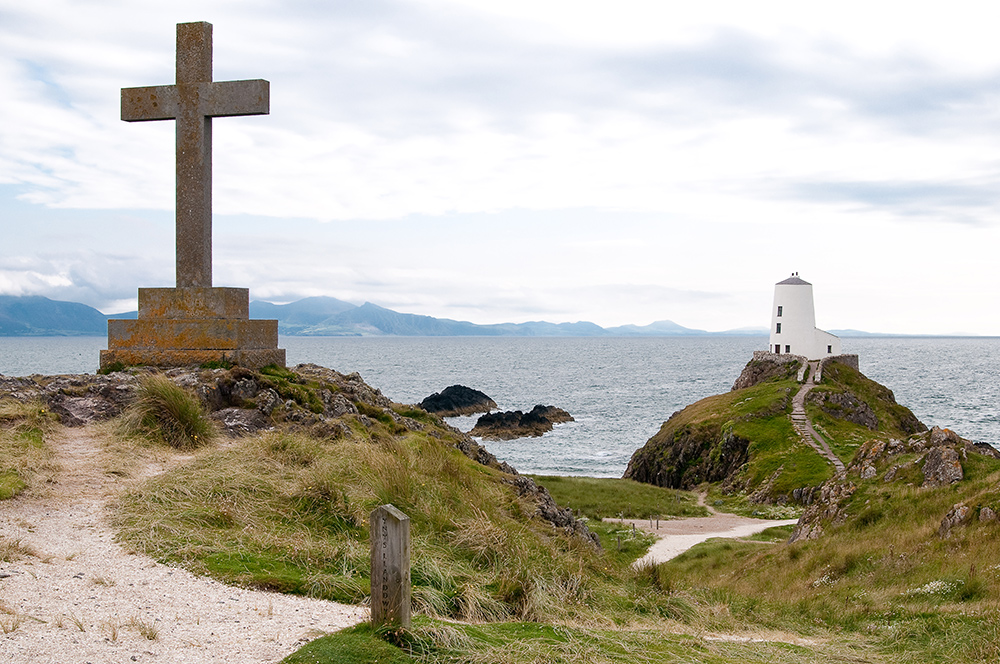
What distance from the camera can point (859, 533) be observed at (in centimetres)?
1694

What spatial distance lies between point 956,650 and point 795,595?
5.23 meters

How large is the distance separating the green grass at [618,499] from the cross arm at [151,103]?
24.5 meters

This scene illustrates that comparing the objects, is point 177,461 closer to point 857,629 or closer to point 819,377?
point 857,629

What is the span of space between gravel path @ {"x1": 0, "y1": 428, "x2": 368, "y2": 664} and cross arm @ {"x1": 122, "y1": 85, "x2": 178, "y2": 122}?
28.5 ft

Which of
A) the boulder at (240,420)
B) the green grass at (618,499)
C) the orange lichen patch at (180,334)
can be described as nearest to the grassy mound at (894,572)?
the boulder at (240,420)

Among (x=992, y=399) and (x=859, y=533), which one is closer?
(x=859, y=533)

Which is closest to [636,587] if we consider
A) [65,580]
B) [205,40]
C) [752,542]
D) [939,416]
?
[65,580]

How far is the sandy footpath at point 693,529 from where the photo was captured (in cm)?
2752

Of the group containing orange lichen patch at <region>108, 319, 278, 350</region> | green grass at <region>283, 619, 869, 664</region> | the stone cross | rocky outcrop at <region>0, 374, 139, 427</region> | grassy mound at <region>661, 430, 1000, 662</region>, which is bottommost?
grassy mound at <region>661, 430, 1000, 662</region>

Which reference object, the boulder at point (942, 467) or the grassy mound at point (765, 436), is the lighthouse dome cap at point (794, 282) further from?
the boulder at point (942, 467)

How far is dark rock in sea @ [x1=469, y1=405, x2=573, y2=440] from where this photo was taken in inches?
2817

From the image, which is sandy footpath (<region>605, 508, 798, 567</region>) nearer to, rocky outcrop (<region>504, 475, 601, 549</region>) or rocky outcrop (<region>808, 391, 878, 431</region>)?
rocky outcrop (<region>504, 475, 601, 549</region>)

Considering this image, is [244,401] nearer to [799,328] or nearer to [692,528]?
[692,528]

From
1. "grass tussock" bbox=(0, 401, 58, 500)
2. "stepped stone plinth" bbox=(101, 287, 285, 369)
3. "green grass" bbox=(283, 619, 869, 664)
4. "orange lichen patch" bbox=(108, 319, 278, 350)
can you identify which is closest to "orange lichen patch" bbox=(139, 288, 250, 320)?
"stepped stone plinth" bbox=(101, 287, 285, 369)
